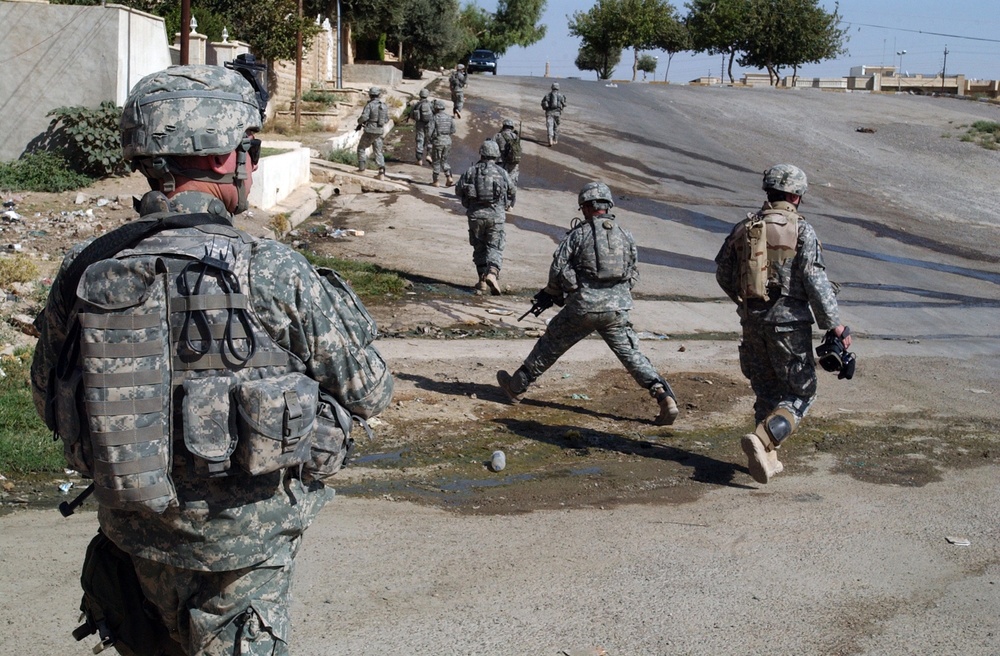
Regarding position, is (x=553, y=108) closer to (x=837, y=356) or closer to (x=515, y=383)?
(x=515, y=383)

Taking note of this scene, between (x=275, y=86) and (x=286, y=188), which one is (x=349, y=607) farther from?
(x=275, y=86)

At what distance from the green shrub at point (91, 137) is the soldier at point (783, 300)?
11493 mm

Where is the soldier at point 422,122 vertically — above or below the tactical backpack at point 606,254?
above

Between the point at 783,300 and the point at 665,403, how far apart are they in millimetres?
1461

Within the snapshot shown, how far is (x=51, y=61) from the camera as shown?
15.9 m

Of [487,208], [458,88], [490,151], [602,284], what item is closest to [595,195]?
[602,284]

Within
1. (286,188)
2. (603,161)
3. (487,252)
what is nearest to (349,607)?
(487,252)

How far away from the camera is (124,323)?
7.68 ft

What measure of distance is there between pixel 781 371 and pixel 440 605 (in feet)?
9.56

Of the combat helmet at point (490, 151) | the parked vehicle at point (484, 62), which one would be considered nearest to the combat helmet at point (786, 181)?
the combat helmet at point (490, 151)

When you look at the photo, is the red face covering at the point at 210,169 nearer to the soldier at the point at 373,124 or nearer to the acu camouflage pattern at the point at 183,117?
the acu camouflage pattern at the point at 183,117

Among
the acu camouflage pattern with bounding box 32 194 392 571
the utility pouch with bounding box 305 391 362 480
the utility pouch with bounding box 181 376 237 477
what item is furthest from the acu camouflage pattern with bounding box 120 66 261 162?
the utility pouch with bounding box 305 391 362 480

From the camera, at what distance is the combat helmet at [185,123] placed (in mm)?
2570

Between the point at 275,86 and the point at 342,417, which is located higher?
the point at 275,86
